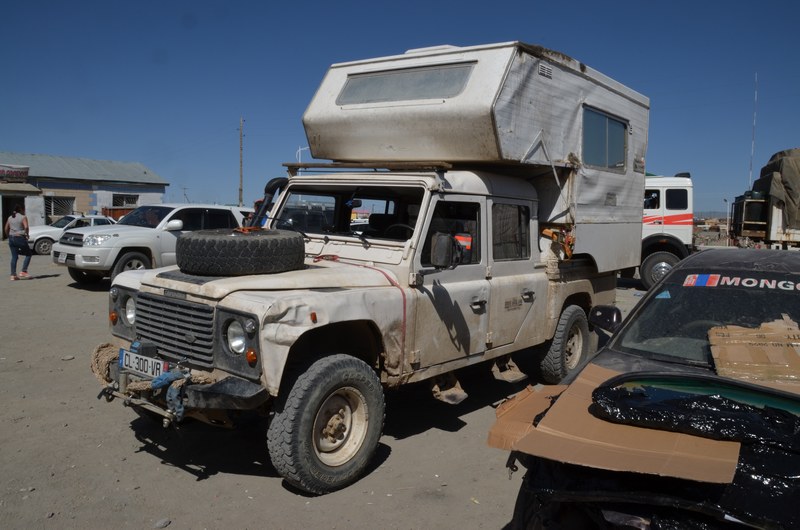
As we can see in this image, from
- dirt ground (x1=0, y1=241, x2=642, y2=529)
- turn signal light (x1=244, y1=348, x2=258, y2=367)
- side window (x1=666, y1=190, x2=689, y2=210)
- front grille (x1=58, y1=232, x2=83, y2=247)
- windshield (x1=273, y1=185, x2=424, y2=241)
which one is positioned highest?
side window (x1=666, y1=190, x2=689, y2=210)

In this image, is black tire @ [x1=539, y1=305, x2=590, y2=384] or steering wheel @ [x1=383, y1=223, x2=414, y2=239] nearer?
steering wheel @ [x1=383, y1=223, x2=414, y2=239]

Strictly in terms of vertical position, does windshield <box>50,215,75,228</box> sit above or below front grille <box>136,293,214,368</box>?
above

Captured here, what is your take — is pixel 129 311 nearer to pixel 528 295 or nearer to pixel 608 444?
pixel 528 295

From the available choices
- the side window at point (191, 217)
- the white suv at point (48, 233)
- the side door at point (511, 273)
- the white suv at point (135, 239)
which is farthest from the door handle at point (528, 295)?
the white suv at point (48, 233)

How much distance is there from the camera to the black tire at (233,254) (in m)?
4.14

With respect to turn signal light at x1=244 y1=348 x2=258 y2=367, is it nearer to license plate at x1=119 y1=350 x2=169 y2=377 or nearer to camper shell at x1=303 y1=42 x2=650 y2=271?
license plate at x1=119 y1=350 x2=169 y2=377

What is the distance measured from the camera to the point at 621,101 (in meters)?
7.08

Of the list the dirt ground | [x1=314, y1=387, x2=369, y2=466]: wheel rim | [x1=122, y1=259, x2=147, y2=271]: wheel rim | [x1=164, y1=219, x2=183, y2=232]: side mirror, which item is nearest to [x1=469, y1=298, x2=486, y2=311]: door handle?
the dirt ground

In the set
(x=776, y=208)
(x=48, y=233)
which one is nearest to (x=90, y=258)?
(x=48, y=233)

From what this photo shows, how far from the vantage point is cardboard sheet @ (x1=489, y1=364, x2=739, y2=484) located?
1.97 metres

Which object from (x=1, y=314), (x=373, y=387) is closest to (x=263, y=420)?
(x=373, y=387)

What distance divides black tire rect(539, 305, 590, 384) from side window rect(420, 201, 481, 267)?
1708mm

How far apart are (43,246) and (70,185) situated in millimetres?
16473

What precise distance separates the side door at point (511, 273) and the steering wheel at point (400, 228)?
0.84m
